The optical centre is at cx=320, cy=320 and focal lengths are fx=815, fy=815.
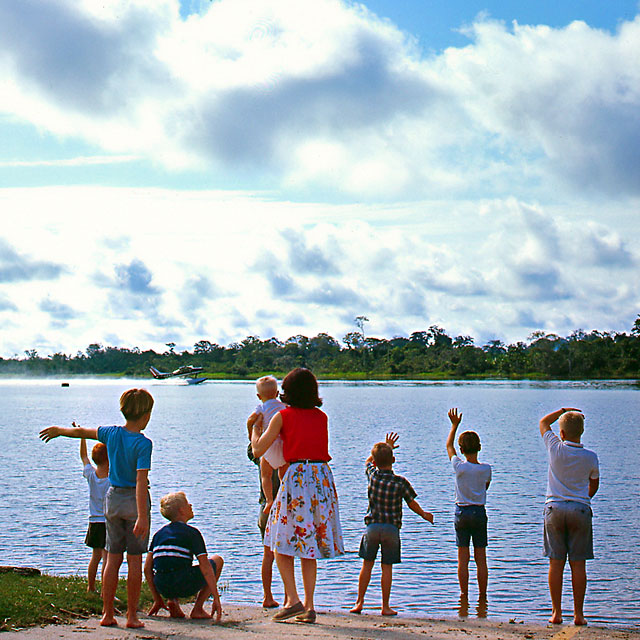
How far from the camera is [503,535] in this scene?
615 inches

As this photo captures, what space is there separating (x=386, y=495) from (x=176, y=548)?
6.94 ft

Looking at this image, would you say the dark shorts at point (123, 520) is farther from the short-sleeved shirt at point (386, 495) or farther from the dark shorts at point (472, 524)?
the dark shorts at point (472, 524)

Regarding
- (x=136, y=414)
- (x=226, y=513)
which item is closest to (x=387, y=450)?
(x=136, y=414)

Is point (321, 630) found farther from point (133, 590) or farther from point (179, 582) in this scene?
point (133, 590)

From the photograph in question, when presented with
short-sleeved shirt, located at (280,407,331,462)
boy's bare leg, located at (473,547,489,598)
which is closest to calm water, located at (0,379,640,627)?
boy's bare leg, located at (473,547,489,598)

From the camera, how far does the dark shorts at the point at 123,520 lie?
7.09 meters

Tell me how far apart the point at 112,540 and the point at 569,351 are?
150151mm

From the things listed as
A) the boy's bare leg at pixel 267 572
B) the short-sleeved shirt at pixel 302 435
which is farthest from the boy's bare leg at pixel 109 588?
the short-sleeved shirt at pixel 302 435

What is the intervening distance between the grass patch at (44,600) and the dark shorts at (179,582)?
0.80 meters

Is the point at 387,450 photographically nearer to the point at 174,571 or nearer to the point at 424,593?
the point at 174,571

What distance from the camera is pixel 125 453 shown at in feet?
23.1

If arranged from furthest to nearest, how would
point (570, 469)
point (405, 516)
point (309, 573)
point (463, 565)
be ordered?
point (405, 516) < point (463, 565) < point (570, 469) < point (309, 573)

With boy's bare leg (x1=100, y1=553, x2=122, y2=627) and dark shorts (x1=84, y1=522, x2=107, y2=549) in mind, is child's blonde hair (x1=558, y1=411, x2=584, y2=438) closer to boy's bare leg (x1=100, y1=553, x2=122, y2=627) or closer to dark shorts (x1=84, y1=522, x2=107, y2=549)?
boy's bare leg (x1=100, y1=553, x2=122, y2=627)

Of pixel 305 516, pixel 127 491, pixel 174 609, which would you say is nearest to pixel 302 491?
pixel 305 516
